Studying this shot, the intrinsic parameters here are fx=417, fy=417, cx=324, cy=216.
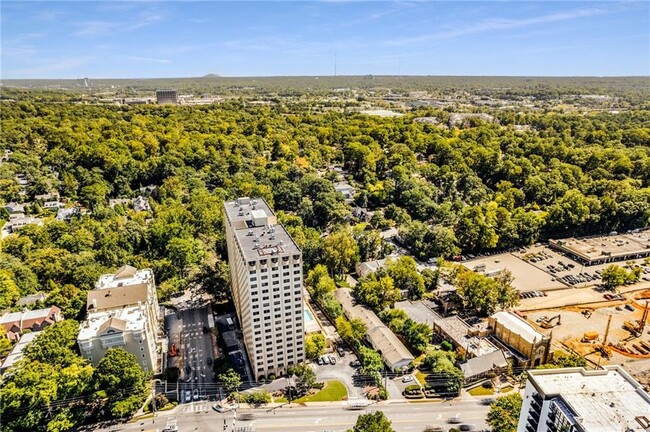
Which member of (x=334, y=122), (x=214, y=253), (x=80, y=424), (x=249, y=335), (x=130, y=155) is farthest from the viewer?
(x=334, y=122)

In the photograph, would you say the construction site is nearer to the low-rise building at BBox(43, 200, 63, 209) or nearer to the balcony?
the balcony

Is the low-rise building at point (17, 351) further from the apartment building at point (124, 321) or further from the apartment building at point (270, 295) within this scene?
the apartment building at point (270, 295)

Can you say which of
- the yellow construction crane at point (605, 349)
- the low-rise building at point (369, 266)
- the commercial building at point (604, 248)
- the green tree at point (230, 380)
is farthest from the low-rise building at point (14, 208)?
the commercial building at point (604, 248)

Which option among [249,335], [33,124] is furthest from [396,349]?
[33,124]

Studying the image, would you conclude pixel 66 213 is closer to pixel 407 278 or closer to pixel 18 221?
pixel 18 221

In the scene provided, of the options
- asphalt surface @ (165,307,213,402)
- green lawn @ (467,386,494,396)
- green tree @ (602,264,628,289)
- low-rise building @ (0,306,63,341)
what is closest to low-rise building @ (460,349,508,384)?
green lawn @ (467,386,494,396)

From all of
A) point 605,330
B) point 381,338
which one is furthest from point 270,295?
point 605,330

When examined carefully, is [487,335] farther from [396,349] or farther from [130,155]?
[130,155]
